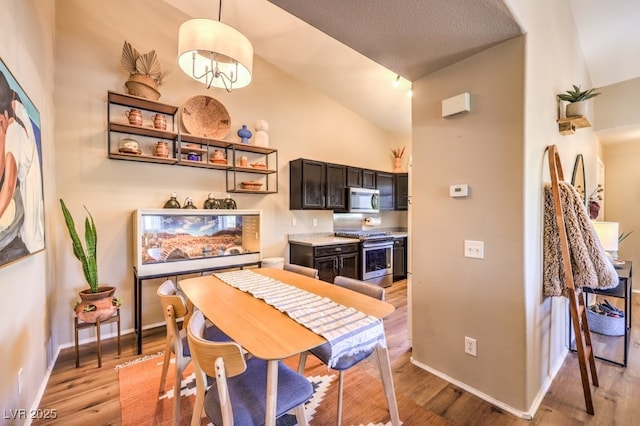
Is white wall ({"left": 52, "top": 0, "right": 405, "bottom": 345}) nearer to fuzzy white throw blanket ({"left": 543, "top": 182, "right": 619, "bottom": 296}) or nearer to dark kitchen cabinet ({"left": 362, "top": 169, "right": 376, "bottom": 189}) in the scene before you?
dark kitchen cabinet ({"left": 362, "top": 169, "right": 376, "bottom": 189})

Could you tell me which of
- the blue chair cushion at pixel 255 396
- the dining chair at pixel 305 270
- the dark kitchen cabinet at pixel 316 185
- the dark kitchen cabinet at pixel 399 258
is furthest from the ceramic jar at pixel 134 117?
the dark kitchen cabinet at pixel 399 258

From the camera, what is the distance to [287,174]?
13.9ft

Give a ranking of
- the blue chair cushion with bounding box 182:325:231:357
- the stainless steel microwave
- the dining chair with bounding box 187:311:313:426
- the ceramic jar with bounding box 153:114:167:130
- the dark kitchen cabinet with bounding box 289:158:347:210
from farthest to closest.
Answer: the stainless steel microwave < the dark kitchen cabinet with bounding box 289:158:347:210 < the ceramic jar with bounding box 153:114:167:130 < the blue chair cushion with bounding box 182:325:231:357 < the dining chair with bounding box 187:311:313:426

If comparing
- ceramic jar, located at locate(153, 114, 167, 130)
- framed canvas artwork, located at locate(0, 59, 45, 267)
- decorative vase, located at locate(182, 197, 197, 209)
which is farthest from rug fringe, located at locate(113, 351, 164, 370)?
ceramic jar, located at locate(153, 114, 167, 130)

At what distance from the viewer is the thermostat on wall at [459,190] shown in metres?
1.91

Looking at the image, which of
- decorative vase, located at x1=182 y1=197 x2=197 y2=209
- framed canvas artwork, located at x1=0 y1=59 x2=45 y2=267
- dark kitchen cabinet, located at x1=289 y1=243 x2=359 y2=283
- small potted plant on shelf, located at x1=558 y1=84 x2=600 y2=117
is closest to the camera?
framed canvas artwork, located at x1=0 y1=59 x2=45 y2=267

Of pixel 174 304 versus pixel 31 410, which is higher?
pixel 174 304

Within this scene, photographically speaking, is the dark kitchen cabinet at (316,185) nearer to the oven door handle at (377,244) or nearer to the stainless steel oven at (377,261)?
the oven door handle at (377,244)

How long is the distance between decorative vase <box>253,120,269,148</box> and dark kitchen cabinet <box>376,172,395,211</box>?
239 centimetres

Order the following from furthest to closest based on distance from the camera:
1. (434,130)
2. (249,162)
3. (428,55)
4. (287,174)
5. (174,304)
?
1. (287,174)
2. (249,162)
3. (434,130)
4. (428,55)
5. (174,304)

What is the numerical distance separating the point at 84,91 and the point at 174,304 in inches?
102

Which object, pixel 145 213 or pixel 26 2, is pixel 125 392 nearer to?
pixel 145 213

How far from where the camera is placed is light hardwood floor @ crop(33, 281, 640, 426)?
1696 mm

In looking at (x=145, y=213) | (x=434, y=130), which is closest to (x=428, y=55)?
(x=434, y=130)
